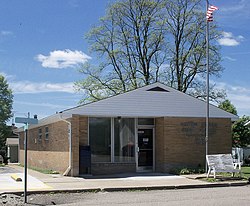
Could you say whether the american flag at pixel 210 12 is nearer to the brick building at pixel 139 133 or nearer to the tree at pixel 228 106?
the brick building at pixel 139 133

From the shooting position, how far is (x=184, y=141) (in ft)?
68.5

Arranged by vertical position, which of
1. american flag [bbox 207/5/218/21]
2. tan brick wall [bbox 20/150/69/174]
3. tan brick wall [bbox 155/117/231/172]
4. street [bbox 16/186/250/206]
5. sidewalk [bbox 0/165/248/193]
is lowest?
street [bbox 16/186/250/206]

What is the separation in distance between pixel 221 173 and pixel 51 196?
8640 mm

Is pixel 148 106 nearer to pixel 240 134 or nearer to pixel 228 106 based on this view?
pixel 240 134

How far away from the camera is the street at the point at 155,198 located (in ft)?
39.6

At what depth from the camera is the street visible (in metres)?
12.1

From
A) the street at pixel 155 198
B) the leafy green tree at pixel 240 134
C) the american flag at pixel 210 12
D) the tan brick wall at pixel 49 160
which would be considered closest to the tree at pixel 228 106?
the leafy green tree at pixel 240 134

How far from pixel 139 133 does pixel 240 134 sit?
14.2m

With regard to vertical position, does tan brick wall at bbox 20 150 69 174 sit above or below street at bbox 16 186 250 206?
above

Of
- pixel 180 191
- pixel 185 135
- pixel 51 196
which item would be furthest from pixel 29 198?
pixel 185 135

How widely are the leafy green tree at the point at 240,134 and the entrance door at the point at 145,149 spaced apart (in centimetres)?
1314

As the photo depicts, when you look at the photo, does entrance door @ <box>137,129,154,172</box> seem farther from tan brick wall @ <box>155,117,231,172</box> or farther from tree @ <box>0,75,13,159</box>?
tree @ <box>0,75,13,159</box>

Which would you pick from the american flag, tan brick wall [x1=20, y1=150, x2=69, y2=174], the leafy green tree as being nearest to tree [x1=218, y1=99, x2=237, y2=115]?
the leafy green tree

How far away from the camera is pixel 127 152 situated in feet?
67.7
